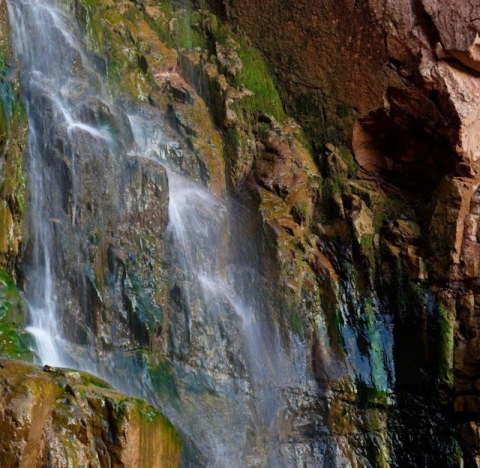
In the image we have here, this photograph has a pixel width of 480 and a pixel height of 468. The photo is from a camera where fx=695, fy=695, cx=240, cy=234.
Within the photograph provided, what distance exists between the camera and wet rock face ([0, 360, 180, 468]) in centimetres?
499

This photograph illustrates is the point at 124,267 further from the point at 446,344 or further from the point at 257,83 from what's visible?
the point at 257,83

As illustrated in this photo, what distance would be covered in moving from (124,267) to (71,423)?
3944mm

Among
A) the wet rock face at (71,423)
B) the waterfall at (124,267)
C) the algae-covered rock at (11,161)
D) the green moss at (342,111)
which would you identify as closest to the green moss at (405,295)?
the waterfall at (124,267)

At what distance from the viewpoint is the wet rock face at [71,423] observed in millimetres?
4992

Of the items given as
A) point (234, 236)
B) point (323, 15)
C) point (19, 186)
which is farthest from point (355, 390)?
point (323, 15)

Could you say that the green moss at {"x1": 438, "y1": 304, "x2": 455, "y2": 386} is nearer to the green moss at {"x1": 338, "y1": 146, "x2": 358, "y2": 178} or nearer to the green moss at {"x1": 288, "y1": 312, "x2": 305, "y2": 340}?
the green moss at {"x1": 288, "y1": 312, "x2": 305, "y2": 340}

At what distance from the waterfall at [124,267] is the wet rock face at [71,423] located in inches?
76.1

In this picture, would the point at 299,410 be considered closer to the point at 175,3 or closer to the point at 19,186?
the point at 19,186

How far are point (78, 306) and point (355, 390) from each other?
4391mm

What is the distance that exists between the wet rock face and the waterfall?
1.93 metres

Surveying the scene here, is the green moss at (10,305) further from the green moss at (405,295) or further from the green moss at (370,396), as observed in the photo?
the green moss at (405,295)

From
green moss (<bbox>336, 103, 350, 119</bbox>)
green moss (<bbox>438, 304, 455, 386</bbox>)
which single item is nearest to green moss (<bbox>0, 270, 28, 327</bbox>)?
green moss (<bbox>438, 304, 455, 386</bbox>)

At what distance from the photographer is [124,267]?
30.6ft

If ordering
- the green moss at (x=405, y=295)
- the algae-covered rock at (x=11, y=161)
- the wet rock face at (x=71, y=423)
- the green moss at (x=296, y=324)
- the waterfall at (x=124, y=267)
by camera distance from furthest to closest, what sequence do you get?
the green moss at (x=405, y=295) < the green moss at (x=296, y=324) < the waterfall at (x=124, y=267) < the algae-covered rock at (x=11, y=161) < the wet rock face at (x=71, y=423)
